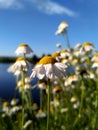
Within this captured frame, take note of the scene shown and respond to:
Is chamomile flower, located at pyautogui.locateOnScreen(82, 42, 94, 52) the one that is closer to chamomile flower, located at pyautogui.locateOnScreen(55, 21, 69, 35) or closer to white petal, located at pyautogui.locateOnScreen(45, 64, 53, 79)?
chamomile flower, located at pyautogui.locateOnScreen(55, 21, 69, 35)

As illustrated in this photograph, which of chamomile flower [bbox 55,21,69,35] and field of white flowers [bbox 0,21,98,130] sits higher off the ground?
chamomile flower [bbox 55,21,69,35]

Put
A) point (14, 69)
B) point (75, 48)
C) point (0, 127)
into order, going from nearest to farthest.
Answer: point (14, 69) → point (0, 127) → point (75, 48)

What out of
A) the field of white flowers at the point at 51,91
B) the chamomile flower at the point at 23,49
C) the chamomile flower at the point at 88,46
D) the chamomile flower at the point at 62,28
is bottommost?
the field of white flowers at the point at 51,91

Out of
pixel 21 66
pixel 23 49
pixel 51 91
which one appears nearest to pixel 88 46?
pixel 51 91

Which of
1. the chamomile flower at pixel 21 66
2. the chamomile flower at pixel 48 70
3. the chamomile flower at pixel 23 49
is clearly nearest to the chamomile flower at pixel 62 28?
the chamomile flower at pixel 23 49

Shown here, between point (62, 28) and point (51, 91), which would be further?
point (62, 28)

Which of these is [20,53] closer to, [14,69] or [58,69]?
[14,69]

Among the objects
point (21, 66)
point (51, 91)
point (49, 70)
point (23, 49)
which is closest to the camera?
point (49, 70)

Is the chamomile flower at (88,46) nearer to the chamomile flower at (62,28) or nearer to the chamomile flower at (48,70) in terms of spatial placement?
the chamomile flower at (62,28)

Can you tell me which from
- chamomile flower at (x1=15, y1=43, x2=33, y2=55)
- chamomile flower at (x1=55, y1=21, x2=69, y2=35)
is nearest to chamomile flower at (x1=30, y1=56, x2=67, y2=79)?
chamomile flower at (x1=15, y1=43, x2=33, y2=55)

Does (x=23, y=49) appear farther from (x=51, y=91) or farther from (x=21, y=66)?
(x=51, y=91)

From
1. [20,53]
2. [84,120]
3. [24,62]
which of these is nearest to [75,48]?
[84,120]
